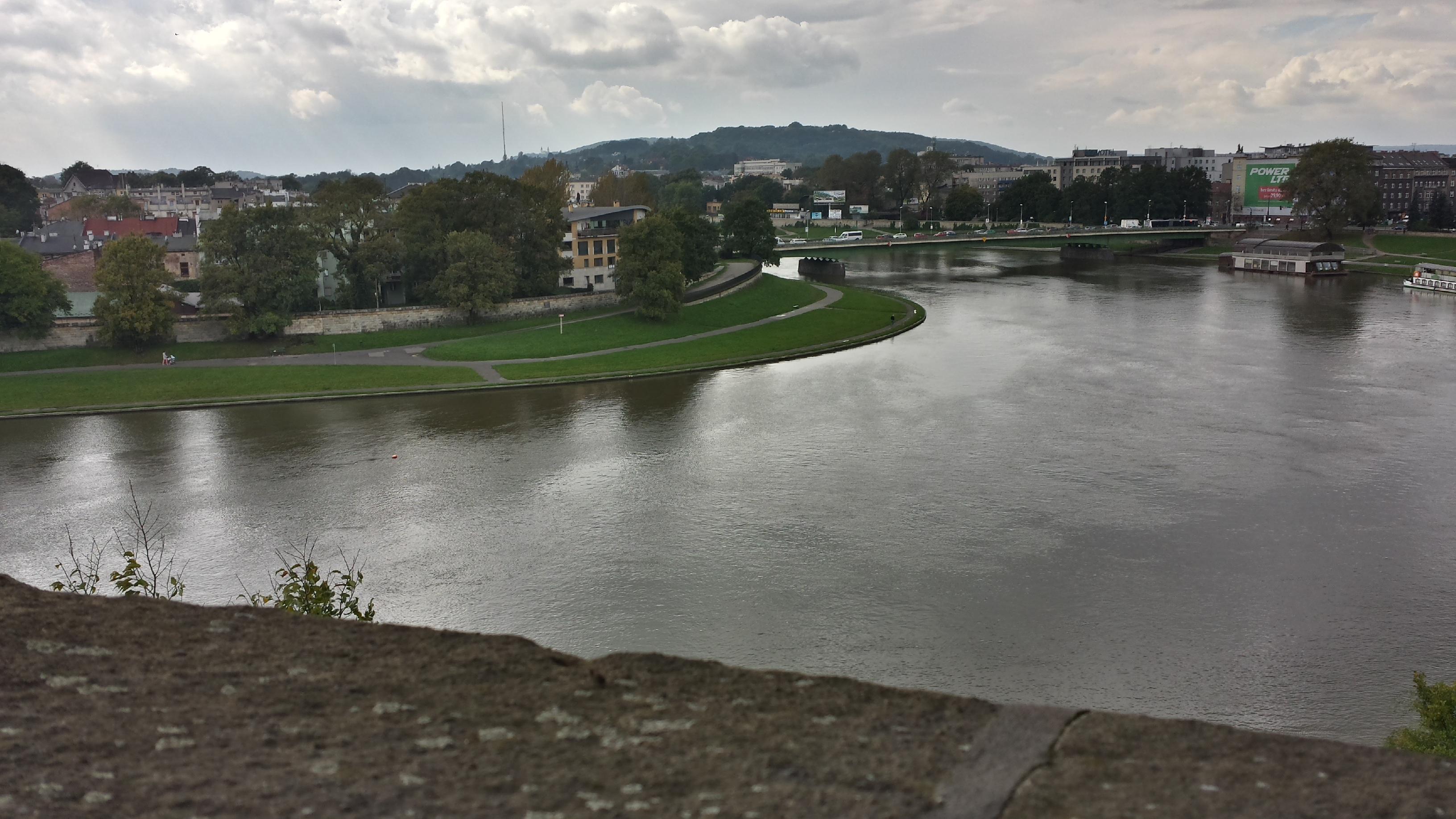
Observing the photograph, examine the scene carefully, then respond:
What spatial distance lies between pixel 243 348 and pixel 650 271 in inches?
631

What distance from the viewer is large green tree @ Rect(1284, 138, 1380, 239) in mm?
76812

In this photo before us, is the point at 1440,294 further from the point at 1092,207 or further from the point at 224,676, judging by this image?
the point at 224,676

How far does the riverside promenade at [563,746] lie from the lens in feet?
17.3

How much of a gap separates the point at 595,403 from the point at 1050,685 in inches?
765

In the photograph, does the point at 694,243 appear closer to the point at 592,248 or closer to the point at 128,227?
the point at 592,248

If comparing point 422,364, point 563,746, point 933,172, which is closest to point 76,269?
point 422,364

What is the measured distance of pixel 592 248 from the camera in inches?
2034

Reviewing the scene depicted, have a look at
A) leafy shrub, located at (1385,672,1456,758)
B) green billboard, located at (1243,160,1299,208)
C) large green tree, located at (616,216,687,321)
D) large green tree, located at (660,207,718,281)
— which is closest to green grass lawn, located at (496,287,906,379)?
large green tree, located at (616,216,687,321)

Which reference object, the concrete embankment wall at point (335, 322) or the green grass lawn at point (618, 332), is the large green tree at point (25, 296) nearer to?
the concrete embankment wall at point (335, 322)

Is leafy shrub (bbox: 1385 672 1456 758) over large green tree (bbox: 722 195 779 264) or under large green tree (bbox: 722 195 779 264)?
under

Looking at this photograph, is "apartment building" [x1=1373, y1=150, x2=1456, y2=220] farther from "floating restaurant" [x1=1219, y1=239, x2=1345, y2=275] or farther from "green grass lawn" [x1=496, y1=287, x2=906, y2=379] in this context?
"green grass lawn" [x1=496, y1=287, x2=906, y2=379]

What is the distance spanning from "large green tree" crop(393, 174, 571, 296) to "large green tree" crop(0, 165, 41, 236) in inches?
1661

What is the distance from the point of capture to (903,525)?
18.8m

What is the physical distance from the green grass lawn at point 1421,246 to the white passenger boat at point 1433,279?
890 centimetres
